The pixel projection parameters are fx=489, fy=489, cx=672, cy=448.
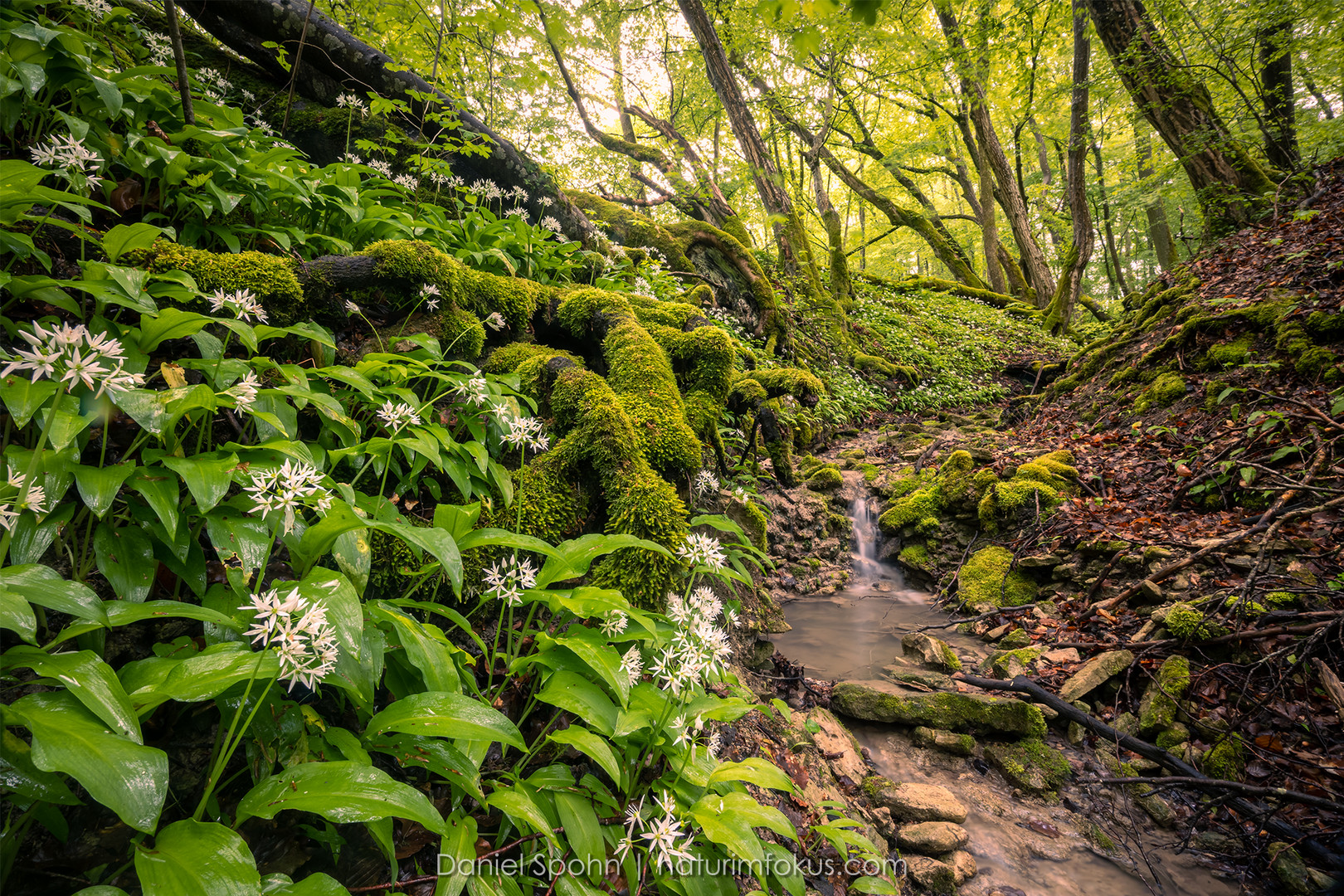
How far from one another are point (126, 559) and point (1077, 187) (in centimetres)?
1522

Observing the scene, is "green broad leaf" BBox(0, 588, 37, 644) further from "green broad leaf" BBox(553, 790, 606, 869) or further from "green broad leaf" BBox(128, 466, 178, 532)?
"green broad leaf" BBox(553, 790, 606, 869)

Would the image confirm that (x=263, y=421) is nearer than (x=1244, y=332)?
Yes

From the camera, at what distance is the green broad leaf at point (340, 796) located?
1.02 metres

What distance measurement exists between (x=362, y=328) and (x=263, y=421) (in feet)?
4.70

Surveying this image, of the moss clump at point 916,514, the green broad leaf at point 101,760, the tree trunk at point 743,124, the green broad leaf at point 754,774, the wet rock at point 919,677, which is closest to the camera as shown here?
the green broad leaf at point 101,760

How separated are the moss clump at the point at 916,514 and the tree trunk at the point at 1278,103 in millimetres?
7620

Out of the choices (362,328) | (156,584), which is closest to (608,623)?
(156,584)

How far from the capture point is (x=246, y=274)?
249cm

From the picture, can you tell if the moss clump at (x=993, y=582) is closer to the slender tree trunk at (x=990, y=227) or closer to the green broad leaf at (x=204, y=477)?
the green broad leaf at (x=204, y=477)

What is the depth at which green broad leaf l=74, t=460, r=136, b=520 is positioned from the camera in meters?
1.31

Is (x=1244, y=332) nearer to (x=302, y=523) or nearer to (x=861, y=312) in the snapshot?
(x=861, y=312)

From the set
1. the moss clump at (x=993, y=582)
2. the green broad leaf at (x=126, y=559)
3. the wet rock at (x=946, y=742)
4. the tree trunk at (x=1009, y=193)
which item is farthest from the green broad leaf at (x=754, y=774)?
the tree trunk at (x=1009, y=193)

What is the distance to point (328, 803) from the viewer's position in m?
1.03

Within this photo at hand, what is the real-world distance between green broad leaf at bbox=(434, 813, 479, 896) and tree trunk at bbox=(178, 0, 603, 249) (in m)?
4.87
